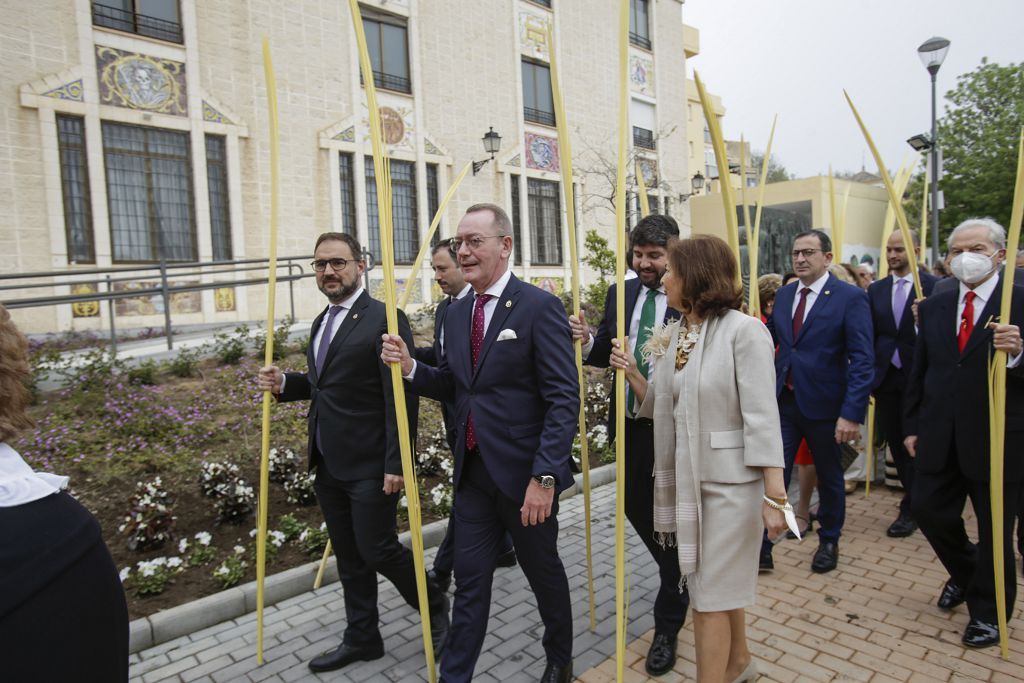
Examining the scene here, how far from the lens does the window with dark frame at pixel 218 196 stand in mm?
13438

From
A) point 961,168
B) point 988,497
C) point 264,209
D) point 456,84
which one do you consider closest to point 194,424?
point 988,497

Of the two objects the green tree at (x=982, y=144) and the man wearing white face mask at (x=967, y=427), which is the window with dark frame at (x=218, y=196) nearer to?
the man wearing white face mask at (x=967, y=427)

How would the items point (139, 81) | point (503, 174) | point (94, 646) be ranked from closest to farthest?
point (94, 646), point (139, 81), point (503, 174)

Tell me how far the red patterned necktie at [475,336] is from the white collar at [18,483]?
5.33ft

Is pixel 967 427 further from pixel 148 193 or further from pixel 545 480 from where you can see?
pixel 148 193

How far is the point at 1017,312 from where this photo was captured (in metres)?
3.36

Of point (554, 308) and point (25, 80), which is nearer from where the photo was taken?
point (554, 308)

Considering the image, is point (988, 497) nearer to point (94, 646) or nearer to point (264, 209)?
point (94, 646)

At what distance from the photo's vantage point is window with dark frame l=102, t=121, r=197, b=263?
12.4 meters

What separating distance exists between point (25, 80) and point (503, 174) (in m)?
11.0

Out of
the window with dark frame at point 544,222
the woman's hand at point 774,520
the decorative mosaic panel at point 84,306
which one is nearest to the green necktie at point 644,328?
the woman's hand at point 774,520

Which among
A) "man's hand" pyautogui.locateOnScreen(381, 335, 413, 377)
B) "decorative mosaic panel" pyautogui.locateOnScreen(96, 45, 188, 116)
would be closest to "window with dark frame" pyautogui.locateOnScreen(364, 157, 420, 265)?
"decorative mosaic panel" pyautogui.locateOnScreen(96, 45, 188, 116)

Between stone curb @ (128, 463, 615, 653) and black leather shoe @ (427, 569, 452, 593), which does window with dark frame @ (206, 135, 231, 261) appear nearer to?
stone curb @ (128, 463, 615, 653)

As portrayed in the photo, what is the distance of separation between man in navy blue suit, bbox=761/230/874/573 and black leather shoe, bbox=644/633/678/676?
1.33m
